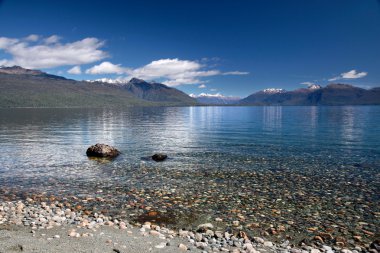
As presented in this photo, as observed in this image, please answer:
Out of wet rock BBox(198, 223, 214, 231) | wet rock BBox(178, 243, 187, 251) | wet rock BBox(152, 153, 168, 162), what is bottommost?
wet rock BBox(198, 223, 214, 231)

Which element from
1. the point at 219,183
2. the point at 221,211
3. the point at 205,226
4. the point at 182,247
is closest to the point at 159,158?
the point at 219,183

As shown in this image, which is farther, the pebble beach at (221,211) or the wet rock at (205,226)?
the wet rock at (205,226)

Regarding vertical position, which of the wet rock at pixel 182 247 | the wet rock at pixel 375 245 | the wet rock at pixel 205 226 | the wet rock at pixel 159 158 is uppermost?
the wet rock at pixel 159 158

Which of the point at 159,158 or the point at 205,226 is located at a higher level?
the point at 159,158

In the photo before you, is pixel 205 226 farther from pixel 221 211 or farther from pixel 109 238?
pixel 109 238

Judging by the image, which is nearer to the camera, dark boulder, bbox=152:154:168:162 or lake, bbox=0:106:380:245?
lake, bbox=0:106:380:245

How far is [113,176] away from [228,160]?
13.0m

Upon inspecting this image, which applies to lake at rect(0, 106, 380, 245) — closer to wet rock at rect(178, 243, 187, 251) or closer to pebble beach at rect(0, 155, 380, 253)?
pebble beach at rect(0, 155, 380, 253)

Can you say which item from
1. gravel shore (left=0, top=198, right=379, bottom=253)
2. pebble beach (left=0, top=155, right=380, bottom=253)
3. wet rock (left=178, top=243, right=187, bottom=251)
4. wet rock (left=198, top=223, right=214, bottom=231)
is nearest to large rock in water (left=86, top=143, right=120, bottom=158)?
pebble beach (left=0, top=155, right=380, bottom=253)

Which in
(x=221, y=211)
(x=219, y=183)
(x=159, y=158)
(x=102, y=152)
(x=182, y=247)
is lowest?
(x=221, y=211)

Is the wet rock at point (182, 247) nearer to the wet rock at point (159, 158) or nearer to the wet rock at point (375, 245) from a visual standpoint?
the wet rock at point (375, 245)

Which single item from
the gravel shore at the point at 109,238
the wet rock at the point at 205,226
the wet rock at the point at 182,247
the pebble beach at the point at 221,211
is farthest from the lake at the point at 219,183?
the wet rock at the point at 182,247

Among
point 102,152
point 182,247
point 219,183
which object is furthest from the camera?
point 102,152

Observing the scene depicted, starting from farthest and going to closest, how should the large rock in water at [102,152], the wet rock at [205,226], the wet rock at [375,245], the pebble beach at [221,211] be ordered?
the large rock in water at [102,152] < the wet rock at [205,226] < the pebble beach at [221,211] < the wet rock at [375,245]
